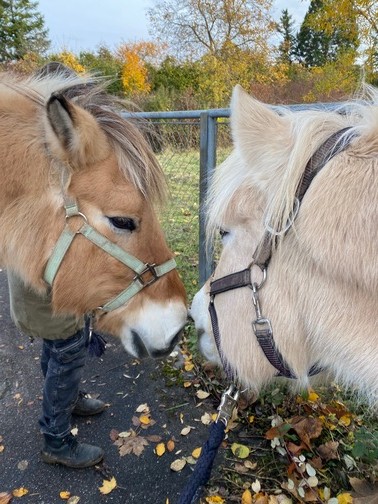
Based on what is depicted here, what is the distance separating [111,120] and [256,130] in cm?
87

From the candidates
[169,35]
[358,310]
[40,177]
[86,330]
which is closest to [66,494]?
[86,330]

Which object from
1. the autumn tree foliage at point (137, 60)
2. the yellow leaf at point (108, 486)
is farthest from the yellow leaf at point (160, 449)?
the autumn tree foliage at point (137, 60)

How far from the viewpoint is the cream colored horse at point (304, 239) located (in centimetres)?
102

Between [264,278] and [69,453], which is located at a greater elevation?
[264,278]

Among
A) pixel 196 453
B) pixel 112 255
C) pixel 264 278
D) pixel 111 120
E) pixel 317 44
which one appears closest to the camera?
Result: pixel 264 278

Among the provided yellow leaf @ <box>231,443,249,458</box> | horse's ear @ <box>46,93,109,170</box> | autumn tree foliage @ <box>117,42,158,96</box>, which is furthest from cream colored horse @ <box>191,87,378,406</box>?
autumn tree foliage @ <box>117,42,158,96</box>

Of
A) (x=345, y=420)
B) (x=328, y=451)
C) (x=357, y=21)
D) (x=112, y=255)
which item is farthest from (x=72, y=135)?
(x=357, y=21)

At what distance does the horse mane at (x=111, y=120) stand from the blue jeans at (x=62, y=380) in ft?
3.11

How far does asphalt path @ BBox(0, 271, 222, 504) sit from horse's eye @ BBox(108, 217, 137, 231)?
5.06 feet

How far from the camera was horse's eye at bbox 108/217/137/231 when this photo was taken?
5.26ft

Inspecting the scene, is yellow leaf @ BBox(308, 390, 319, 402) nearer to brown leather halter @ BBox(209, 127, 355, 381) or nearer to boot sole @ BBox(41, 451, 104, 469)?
brown leather halter @ BBox(209, 127, 355, 381)

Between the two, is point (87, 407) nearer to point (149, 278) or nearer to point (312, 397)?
point (149, 278)

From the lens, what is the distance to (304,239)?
108 cm

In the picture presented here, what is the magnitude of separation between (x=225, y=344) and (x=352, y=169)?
0.77 m
